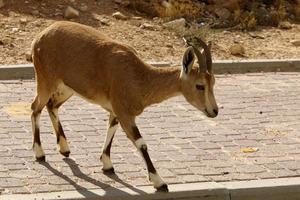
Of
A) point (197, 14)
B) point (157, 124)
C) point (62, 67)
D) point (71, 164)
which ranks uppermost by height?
point (62, 67)

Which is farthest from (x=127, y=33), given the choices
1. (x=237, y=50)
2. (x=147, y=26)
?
(x=237, y=50)

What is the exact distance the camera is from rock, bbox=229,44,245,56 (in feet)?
42.1

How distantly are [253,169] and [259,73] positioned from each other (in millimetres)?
4608

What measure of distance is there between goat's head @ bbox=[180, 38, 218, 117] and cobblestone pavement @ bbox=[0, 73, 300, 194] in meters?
0.80

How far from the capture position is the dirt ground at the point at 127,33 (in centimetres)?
1234

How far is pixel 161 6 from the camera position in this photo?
14.3 m

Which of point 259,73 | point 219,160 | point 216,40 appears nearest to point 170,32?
point 216,40

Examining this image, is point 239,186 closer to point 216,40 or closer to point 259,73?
point 259,73

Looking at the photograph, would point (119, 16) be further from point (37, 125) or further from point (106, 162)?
point (106, 162)

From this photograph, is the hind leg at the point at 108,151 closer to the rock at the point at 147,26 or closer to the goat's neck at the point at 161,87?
the goat's neck at the point at 161,87

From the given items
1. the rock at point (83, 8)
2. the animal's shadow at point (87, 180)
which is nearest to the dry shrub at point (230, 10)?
the rock at point (83, 8)

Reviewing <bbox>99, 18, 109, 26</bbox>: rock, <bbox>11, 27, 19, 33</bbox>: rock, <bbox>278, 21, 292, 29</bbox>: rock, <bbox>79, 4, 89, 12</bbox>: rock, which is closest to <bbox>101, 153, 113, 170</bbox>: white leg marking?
<bbox>11, 27, 19, 33</bbox>: rock

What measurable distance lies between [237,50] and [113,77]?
6.00 meters

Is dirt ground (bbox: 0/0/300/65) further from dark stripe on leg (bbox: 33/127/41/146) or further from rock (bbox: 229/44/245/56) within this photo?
dark stripe on leg (bbox: 33/127/41/146)
